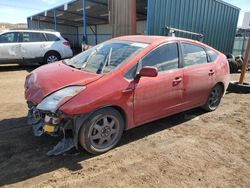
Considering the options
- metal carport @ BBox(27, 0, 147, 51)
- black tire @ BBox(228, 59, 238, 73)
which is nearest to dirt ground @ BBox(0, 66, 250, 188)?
black tire @ BBox(228, 59, 238, 73)

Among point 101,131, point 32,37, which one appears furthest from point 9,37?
point 101,131

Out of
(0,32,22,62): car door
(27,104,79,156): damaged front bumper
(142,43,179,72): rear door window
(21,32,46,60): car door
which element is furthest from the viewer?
(21,32,46,60): car door

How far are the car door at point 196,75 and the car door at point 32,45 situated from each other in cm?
→ 805

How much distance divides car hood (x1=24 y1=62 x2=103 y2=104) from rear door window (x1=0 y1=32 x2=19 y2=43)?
7346 millimetres

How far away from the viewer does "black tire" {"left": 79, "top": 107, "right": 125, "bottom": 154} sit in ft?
10.5

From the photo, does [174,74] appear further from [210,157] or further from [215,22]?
[215,22]

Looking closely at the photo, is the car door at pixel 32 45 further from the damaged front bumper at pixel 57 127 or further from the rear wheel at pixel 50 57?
the damaged front bumper at pixel 57 127

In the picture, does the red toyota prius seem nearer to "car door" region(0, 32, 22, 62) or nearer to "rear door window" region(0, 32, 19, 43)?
"car door" region(0, 32, 22, 62)

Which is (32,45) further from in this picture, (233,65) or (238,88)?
(233,65)

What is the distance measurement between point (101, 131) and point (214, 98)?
3.12m

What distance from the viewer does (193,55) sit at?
465 centimetres

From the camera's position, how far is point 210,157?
3.52m

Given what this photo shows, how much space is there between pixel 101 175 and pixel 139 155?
0.71 metres

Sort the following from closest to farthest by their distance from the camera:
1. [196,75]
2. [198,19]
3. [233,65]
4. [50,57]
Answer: [196,75] < [233,65] < [50,57] < [198,19]
